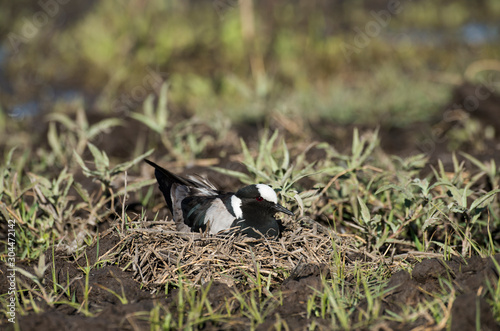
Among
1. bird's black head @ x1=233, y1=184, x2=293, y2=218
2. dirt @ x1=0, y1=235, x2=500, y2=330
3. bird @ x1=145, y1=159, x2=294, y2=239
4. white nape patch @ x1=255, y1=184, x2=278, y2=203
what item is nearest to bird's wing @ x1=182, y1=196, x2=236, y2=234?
bird @ x1=145, y1=159, x2=294, y2=239

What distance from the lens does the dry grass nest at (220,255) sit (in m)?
3.21

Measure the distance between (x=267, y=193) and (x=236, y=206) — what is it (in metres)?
0.26

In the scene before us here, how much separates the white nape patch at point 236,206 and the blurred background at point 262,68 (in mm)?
1704

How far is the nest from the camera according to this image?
321cm

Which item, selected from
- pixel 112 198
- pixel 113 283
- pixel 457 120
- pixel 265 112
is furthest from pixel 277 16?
pixel 113 283

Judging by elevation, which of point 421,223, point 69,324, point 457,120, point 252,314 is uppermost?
point 69,324

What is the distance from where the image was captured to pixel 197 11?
12.4 meters

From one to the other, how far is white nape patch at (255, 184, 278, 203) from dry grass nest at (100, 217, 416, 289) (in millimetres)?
245

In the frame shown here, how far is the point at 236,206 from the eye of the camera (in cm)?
368

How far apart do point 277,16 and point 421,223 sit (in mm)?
7915

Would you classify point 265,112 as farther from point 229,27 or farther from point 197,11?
point 197,11

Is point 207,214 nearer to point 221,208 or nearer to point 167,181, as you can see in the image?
point 221,208

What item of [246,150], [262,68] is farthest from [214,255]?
[262,68]

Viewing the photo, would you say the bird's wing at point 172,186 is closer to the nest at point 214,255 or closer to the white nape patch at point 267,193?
the nest at point 214,255
